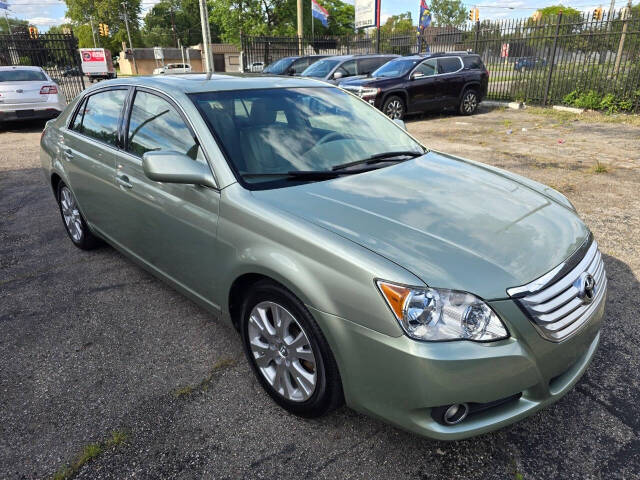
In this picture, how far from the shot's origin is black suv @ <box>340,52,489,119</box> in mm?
11977

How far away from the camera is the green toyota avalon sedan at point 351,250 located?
6.14 feet

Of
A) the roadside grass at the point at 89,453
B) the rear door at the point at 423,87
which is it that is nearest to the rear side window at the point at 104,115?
the roadside grass at the point at 89,453

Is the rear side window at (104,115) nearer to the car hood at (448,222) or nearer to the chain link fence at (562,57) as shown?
the car hood at (448,222)

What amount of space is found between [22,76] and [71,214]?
9.85 m

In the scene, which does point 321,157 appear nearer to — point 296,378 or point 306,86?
point 306,86

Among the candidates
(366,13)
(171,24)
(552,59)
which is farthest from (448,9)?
(552,59)

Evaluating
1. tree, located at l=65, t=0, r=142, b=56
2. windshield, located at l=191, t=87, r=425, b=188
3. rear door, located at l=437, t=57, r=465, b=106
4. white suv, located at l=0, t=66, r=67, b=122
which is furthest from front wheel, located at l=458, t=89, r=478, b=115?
tree, located at l=65, t=0, r=142, b=56

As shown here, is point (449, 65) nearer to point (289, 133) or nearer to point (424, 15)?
point (424, 15)

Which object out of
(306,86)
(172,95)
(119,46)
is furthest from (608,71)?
(119,46)

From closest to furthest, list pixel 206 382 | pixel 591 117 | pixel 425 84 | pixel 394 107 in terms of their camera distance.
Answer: pixel 206 382 < pixel 394 107 < pixel 591 117 < pixel 425 84

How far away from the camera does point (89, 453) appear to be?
2.22 m

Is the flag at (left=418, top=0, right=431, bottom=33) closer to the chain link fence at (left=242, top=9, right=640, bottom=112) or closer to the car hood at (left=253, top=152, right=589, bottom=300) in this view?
the chain link fence at (left=242, top=9, right=640, bottom=112)

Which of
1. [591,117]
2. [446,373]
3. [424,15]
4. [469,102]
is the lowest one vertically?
[591,117]

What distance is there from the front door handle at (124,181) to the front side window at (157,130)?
19cm
